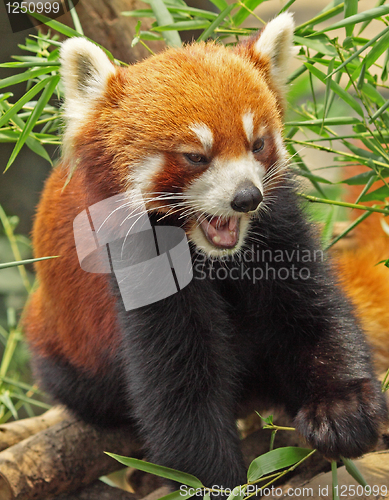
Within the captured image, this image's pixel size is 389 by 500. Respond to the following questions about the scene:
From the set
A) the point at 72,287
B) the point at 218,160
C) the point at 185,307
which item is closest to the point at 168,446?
the point at 185,307

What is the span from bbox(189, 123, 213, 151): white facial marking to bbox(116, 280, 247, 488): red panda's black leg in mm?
547

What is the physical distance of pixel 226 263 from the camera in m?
2.05

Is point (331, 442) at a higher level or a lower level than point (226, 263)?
lower

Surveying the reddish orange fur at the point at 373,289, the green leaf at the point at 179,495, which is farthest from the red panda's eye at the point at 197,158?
the reddish orange fur at the point at 373,289

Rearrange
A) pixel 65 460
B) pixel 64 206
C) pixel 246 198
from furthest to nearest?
pixel 65 460 < pixel 64 206 < pixel 246 198

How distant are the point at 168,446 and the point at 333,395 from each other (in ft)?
2.15

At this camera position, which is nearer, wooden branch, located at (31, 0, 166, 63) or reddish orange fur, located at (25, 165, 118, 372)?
reddish orange fur, located at (25, 165, 118, 372)

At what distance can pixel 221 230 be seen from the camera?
1.80 meters

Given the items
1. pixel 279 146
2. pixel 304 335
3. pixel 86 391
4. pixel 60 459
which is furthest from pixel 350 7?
pixel 60 459

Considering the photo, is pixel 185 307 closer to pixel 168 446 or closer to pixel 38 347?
pixel 168 446

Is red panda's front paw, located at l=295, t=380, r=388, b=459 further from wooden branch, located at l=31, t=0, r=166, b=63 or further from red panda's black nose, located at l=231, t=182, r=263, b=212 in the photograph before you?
wooden branch, located at l=31, t=0, r=166, b=63

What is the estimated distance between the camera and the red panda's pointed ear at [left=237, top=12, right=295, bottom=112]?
1943 millimetres

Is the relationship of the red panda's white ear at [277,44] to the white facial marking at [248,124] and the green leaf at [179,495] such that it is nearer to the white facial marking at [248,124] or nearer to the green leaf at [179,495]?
the white facial marking at [248,124]

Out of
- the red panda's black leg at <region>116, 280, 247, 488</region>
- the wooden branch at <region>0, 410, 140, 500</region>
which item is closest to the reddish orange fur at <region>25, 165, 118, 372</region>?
the red panda's black leg at <region>116, 280, 247, 488</region>
